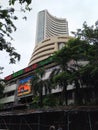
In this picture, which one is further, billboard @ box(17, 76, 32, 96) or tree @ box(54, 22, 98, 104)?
billboard @ box(17, 76, 32, 96)

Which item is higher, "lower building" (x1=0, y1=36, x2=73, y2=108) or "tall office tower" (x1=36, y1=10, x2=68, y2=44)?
"tall office tower" (x1=36, y1=10, x2=68, y2=44)

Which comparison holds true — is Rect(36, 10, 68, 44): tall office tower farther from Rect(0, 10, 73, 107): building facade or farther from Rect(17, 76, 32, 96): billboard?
Rect(17, 76, 32, 96): billboard

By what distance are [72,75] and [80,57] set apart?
101 inches

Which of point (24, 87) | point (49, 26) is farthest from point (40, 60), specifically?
point (49, 26)

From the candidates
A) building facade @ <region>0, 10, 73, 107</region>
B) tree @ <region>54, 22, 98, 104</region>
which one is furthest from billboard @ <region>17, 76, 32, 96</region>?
tree @ <region>54, 22, 98, 104</region>

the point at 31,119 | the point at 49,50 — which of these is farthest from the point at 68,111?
the point at 49,50

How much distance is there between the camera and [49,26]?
142 meters

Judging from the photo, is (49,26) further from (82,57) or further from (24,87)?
(82,57)

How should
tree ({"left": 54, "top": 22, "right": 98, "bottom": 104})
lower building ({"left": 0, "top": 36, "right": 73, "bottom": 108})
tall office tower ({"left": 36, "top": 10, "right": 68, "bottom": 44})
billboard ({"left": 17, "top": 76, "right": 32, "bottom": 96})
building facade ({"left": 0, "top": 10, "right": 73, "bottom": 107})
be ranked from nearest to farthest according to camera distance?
tree ({"left": 54, "top": 22, "right": 98, "bottom": 104}) → lower building ({"left": 0, "top": 36, "right": 73, "bottom": 108}) → building facade ({"left": 0, "top": 10, "right": 73, "bottom": 107}) → billboard ({"left": 17, "top": 76, "right": 32, "bottom": 96}) → tall office tower ({"left": 36, "top": 10, "right": 68, "bottom": 44})

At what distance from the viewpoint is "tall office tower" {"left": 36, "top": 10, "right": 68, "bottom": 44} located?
13550 centimetres

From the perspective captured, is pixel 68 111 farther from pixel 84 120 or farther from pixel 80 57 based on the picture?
pixel 80 57

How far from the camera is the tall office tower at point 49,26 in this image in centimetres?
13550

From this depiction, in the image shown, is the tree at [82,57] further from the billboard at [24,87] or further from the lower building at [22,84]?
the billboard at [24,87]

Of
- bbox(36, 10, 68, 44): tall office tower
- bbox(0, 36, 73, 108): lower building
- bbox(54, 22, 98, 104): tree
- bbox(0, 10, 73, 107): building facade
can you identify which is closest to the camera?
bbox(54, 22, 98, 104): tree
